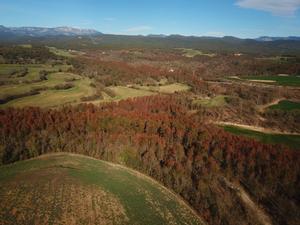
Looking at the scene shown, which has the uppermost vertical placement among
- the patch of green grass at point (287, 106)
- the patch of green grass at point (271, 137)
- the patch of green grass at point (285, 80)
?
the patch of green grass at point (285, 80)

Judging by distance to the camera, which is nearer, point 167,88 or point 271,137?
point 271,137

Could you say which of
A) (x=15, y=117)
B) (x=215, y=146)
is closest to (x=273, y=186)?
(x=215, y=146)

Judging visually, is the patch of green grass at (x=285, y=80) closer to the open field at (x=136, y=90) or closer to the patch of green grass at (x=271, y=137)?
the open field at (x=136, y=90)

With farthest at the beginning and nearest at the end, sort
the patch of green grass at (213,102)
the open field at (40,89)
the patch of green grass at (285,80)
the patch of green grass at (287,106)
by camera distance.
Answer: the patch of green grass at (285,80)
the patch of green grass at (213,102)
the patch of green grass at (287,106)
the open field at (40,89)

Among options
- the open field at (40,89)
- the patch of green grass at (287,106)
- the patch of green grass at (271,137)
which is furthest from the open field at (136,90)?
the patch of green grass at (271,137)

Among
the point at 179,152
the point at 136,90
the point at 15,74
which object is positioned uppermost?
the point at 15,74

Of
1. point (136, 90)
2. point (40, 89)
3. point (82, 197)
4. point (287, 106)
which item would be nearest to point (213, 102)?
point (287, 106)

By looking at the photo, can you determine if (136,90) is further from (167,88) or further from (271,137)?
(271,137)
